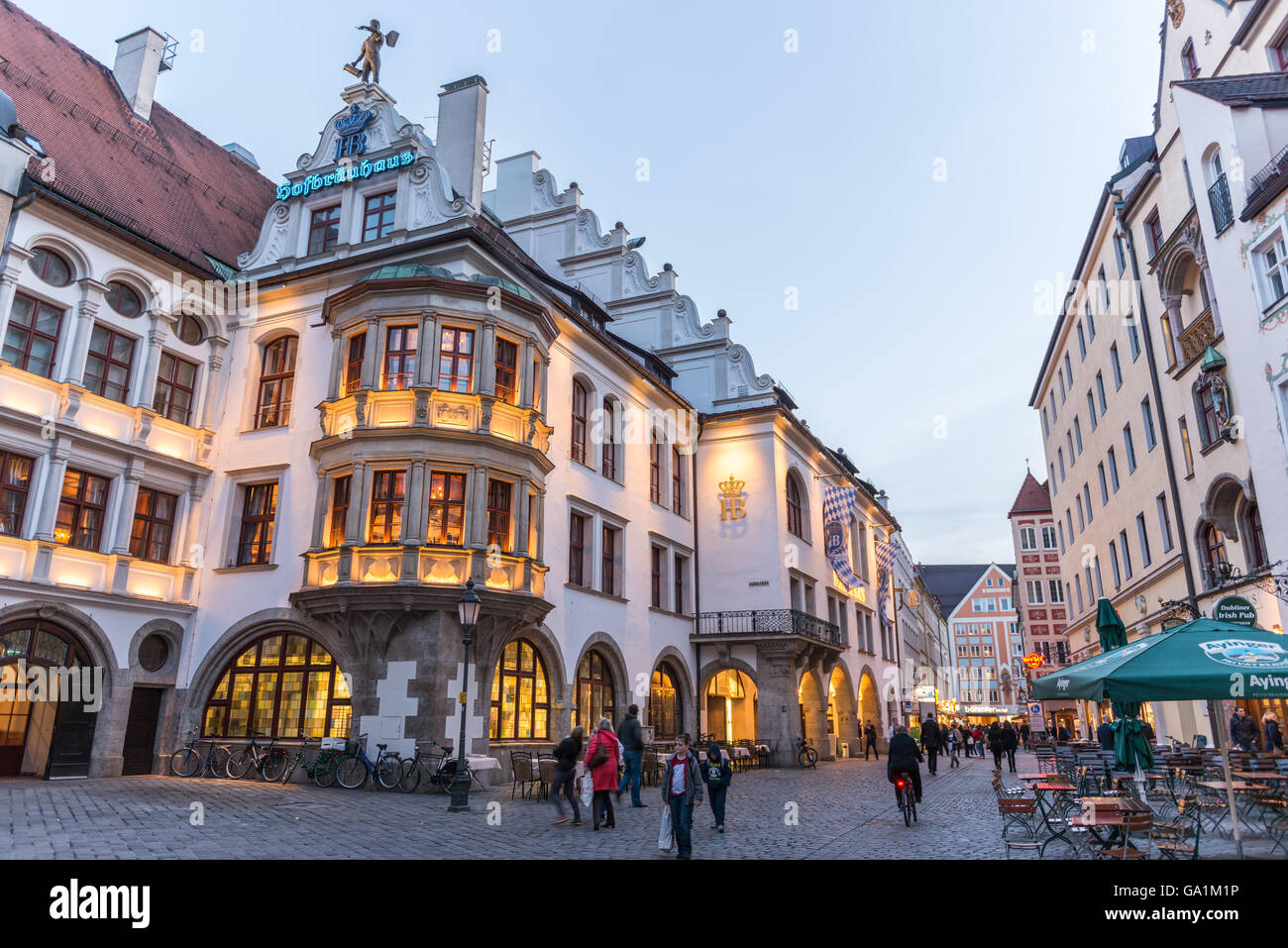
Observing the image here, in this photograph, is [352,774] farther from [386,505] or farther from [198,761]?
[386,505]

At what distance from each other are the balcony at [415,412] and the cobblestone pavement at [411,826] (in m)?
8.14

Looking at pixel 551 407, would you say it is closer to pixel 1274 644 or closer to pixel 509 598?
pixel 509 598

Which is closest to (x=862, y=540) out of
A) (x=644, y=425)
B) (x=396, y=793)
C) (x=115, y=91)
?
(x=644, y=425)

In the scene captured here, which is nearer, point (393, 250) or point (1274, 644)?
point (1274, 644)

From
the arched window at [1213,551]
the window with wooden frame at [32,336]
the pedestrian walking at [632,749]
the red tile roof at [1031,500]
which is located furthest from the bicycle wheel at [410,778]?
the red tile roof at [1031,500]

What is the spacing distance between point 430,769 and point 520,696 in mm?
4091

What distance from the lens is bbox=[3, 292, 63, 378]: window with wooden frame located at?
1952cm

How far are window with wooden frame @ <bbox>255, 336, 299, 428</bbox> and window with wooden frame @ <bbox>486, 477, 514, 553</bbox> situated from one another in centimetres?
631

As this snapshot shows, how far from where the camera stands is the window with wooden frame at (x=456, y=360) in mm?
21484

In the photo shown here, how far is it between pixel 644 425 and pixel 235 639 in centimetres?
1436

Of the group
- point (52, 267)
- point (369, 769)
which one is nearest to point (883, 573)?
point (369, 769)

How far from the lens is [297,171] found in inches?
1030

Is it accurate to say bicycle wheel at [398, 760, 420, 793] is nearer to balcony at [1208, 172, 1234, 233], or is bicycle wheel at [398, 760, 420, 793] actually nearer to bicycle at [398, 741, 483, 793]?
bicycle at [398, 741, 483, 793]

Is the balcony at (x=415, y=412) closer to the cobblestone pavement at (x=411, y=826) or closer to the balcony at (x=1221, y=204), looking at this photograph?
the cobblestone pavement at (x=411, y=826)
